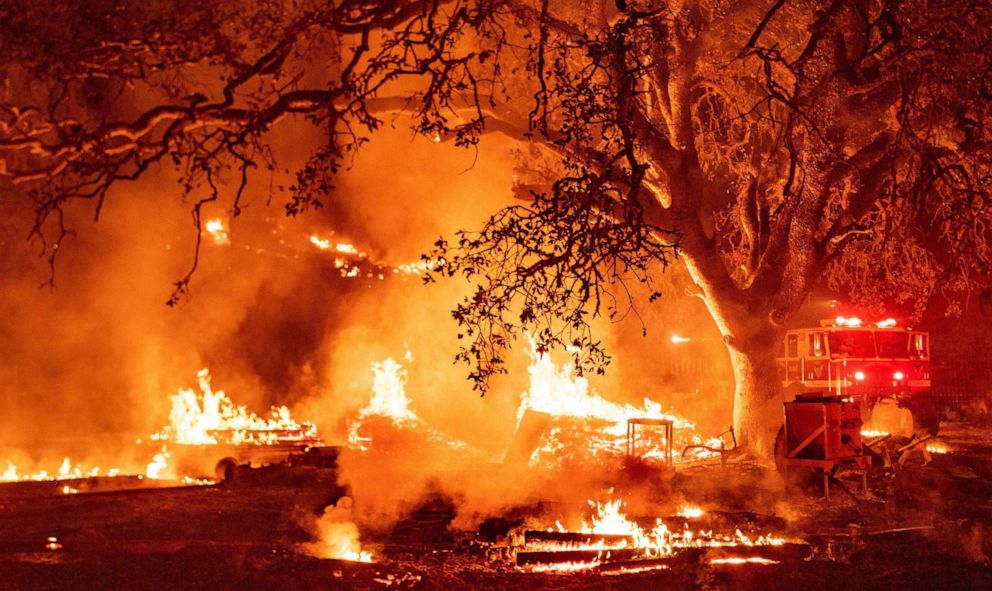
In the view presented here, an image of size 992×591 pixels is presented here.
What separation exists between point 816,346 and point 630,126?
384 inches

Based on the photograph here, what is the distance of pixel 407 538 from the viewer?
9.23 meters

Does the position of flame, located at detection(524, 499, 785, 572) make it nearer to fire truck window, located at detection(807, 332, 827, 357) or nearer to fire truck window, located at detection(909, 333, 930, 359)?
fire truck window, located at detection(807, 332, 827, 357)

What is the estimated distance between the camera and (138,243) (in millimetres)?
18266

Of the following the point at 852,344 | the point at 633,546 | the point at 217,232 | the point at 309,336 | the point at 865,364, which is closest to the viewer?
the point at 633,546

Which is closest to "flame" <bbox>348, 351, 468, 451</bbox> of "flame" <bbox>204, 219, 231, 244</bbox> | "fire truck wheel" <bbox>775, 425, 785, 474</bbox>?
"flame" <bbox>204, 219, 231, 244</bbox>

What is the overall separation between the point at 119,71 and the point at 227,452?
9.00 metres

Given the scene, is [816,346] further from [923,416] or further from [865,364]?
[923,416]

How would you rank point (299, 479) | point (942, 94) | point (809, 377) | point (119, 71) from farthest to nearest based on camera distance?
point (809, 377), point (299, 479), point (942, 94), point (119, 71)

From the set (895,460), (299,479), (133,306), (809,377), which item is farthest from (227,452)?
(809,377)

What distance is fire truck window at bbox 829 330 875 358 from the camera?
57.4ft

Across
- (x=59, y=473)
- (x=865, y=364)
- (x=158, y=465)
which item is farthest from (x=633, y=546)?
(x=865, y=364)

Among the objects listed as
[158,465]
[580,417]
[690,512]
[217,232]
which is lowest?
[690,512]

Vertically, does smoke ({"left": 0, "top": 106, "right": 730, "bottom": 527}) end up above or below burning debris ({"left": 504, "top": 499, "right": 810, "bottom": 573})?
above

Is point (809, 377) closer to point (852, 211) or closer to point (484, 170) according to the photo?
point (852, 211)
